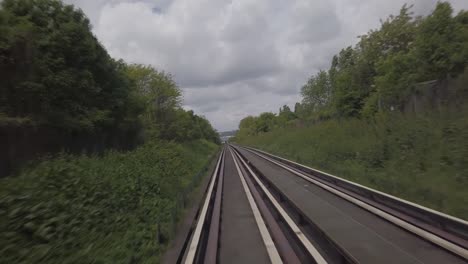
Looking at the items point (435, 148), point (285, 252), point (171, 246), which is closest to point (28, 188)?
point (171, 246)

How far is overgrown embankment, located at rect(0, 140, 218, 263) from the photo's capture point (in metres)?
4.87

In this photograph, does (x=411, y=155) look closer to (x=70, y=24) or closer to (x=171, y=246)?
(x=171, y=246)

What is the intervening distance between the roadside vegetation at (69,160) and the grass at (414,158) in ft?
23.5

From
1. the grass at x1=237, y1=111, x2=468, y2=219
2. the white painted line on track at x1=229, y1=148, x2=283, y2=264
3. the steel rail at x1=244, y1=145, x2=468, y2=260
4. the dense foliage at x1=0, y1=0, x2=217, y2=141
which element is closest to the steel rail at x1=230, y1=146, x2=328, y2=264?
the white painted line on track at x1=229, y1=148, x2=283, y2=264

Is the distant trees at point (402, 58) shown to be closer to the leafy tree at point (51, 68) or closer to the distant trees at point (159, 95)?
the leafy tree at point (51, 68)

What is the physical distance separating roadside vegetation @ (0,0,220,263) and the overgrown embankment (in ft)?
0.07

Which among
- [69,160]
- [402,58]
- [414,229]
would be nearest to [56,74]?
[69,160]

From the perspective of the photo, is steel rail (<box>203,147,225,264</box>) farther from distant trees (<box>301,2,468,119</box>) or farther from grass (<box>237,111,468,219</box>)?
distant trees (<box>301,2,468,119</box>)

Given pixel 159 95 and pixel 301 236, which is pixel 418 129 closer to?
pixel 301 236

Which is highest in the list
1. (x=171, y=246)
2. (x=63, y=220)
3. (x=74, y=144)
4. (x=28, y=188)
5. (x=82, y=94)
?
(x=82, y=94)

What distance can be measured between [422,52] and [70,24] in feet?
65.5

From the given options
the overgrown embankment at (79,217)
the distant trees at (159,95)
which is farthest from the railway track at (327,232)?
the distant trees at (159,95)

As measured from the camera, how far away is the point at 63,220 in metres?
5.79

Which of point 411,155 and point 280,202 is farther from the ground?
point 411,155
